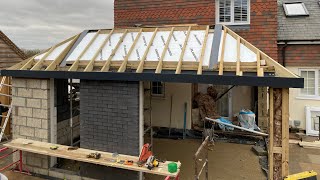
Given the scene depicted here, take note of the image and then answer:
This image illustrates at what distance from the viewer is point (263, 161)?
9.16m

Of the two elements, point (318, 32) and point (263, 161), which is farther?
point (318, 32)

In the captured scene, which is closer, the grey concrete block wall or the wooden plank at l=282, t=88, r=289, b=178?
the wooden plank at l=282, t=88, r=289, b=178

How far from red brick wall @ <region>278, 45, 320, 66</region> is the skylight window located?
253 centimetres

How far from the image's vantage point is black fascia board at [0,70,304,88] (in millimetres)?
5676

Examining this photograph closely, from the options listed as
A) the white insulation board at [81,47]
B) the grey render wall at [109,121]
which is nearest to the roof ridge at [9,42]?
the white insulation board at [81,47]

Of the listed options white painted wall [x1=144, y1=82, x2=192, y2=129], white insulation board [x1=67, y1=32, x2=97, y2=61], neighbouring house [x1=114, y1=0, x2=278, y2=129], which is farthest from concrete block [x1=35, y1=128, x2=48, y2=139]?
neighbouring house [x1=114, y1=0, x2=278, y2=129]

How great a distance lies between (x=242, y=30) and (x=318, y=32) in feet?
11.8

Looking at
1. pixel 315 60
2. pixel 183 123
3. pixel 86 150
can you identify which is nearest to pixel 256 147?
pixel 183 123

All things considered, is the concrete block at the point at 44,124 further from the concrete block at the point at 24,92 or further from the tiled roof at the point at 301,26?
the tiled roof at the point at 301,26

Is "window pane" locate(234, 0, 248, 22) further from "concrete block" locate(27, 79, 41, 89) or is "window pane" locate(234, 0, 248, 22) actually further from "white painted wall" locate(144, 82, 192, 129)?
"concrete block" locate(27, 79, 41, 89)

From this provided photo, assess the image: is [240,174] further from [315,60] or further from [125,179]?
[315,60]

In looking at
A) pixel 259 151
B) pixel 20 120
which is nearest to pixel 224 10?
pixel 259 151

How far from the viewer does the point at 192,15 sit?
1319cm

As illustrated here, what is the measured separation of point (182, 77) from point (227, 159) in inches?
180
